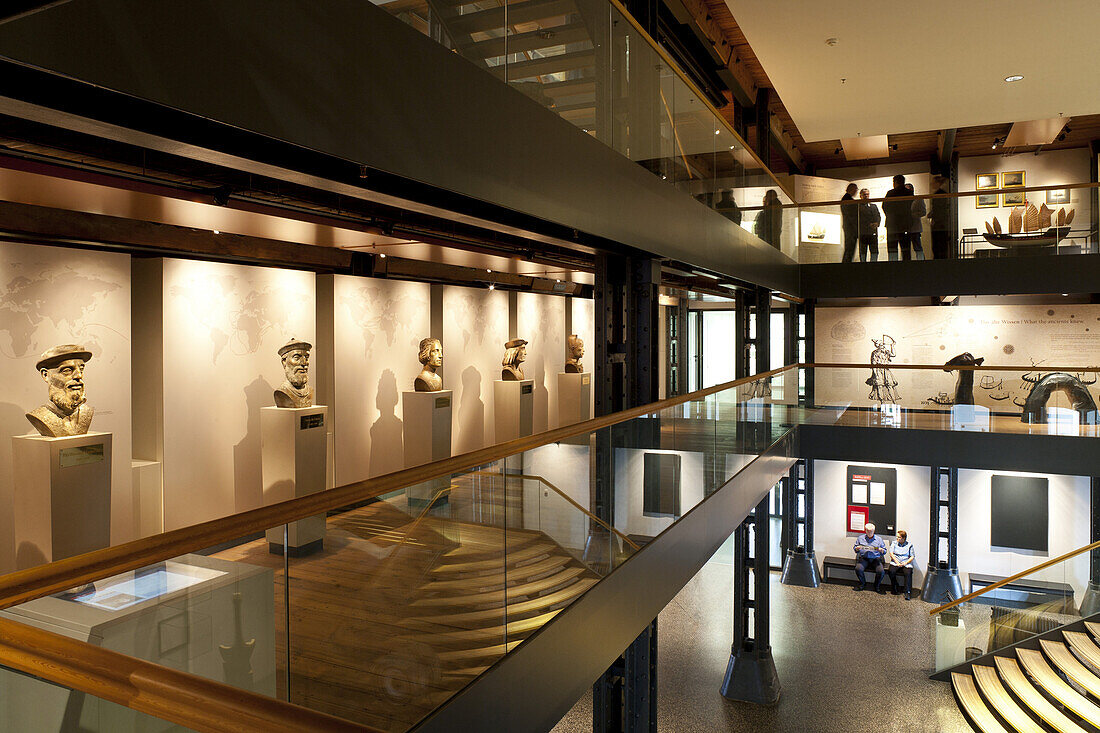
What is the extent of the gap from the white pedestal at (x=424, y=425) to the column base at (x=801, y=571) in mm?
9325

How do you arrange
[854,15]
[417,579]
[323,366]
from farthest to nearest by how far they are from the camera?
Answer: 1. [323,366]
2. [854,15]
3. [417,579]

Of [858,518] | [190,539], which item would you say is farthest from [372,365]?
[858,518]

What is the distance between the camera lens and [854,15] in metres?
7.52

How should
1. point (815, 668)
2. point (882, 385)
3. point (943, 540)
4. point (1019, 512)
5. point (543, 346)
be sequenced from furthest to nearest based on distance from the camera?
point (943, 540) < point (1019, 512) < point (543, 346) < point (815, 668) < point (882, 385)

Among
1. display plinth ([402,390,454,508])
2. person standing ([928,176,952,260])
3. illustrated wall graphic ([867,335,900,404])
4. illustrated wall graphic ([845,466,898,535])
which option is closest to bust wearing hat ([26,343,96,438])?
display plinth ([402,390,454,508])

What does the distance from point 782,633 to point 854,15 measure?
982cm

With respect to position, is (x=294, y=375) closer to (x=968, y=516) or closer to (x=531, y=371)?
(x=531, y=371)

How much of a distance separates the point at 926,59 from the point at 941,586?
33.8 feet

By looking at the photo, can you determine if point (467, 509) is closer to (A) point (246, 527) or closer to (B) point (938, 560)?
(A) point (246, 527)

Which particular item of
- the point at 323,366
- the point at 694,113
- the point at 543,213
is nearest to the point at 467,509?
the point at 543,213

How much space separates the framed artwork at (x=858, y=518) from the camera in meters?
16.0

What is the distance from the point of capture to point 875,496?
52.5 feet

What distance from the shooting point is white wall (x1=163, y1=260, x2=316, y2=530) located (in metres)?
7.11

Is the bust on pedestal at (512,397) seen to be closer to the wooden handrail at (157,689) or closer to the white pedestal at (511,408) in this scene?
the white pedestal at (511,408)
